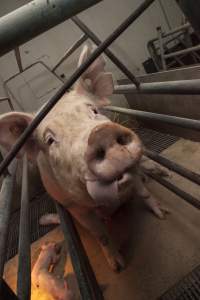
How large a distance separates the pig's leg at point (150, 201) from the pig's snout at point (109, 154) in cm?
106

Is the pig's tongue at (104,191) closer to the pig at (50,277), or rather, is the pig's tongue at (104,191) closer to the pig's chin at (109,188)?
the pig's chin at (109,188)

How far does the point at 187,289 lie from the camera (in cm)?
Result: 160

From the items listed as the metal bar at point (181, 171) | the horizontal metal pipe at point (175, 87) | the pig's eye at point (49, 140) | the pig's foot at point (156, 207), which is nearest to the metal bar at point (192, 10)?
the horizontal metal pipe at point (175, 87)

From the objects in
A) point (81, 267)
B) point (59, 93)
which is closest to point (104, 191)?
point (81, 267)

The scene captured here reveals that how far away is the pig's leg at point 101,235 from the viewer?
6.59ft

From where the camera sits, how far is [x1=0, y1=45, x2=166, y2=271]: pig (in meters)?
1.25

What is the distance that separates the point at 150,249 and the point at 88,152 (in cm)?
106

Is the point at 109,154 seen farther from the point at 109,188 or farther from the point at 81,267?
the point at 81,267

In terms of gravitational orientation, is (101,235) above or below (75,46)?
below

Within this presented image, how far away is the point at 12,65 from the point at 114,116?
1.81 m

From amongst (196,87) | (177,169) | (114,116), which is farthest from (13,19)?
(114,116)

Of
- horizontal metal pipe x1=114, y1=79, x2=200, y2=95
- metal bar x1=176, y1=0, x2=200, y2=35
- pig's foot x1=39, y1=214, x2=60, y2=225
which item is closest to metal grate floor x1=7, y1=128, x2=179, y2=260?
pig's foot x1=39, y1=214, x2=60, y2=225

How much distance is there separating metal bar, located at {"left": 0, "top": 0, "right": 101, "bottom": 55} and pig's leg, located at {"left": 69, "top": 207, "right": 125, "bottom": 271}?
1597mm

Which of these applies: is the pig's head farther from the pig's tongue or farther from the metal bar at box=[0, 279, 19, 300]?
the metal bar at box=[0, 279, 19, 300]
